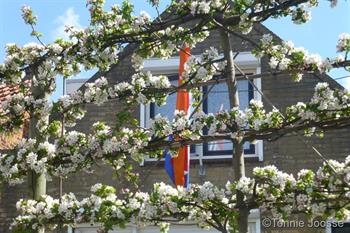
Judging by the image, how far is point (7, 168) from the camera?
21.3 feet

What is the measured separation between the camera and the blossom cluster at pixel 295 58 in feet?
20.2

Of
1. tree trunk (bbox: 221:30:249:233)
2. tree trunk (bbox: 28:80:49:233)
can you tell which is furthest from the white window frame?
tree trunk (bbox: 221:30:249:233)

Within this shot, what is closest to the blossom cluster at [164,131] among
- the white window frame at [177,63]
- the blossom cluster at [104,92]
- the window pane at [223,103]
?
the blossom cluster at [104,92]

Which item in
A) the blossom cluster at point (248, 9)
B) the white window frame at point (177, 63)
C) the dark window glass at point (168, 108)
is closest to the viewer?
the blossom cluster at point (248, 9)

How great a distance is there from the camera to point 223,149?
11.0m

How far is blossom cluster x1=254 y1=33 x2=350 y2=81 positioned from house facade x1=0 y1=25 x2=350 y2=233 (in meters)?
3.82

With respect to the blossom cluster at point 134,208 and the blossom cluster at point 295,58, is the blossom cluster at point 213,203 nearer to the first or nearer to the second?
the blossom cluster at point 134,208

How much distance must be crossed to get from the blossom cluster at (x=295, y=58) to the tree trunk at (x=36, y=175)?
241 centimetres

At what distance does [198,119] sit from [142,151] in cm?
70

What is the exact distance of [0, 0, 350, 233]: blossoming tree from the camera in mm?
5812

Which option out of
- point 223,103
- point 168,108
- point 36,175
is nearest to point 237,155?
point 36,175

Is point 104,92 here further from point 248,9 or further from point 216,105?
point 216,105

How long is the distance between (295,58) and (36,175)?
2.91m

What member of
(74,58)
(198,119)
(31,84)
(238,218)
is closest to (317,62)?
(198,119)
